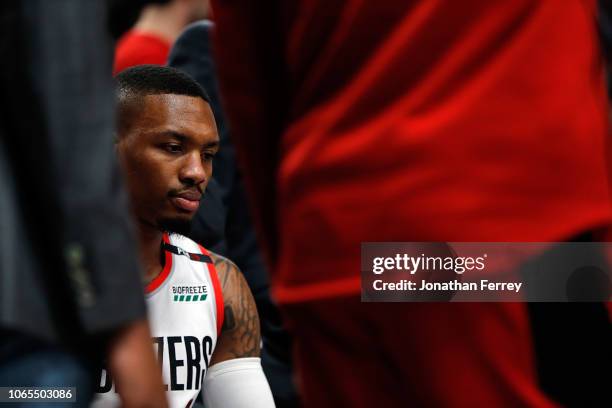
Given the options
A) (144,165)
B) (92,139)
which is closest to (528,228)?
(92,139)

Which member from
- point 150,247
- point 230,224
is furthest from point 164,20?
point 150,247

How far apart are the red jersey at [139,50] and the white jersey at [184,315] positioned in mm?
958

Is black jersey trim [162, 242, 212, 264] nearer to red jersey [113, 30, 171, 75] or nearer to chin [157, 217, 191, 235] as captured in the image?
chin [157, 217, 191, 235]

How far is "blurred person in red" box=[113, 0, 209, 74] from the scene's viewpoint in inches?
146

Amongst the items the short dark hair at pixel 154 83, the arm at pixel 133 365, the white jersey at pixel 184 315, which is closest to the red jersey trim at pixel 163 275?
the white jersey at pixel 184 315

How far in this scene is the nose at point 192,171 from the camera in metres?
2.85

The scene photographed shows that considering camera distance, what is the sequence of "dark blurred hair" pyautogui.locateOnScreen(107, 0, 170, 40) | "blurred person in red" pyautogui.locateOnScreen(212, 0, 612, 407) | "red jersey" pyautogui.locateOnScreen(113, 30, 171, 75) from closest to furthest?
"blurred person in red" pyautogui.locateOnScreen(212, 0, 612, 407)
"red jersey" pyautogui.locateOnScreen(113, 30, 171, 75)
"dark blurred hair" pyautogui.locateOnScreen(107, 0, 170, 40)

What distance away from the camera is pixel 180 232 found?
2.91m

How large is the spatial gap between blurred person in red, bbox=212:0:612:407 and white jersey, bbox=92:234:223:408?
1.17 meters

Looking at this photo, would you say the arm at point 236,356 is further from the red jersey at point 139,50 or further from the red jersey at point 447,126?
the red jersey at point 447,126

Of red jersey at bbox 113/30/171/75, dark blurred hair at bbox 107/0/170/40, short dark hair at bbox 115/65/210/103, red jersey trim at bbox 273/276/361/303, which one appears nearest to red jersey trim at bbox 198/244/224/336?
short dark hair at bbox 115/65/210/103

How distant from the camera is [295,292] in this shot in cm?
165

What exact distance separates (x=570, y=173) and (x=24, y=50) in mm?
776

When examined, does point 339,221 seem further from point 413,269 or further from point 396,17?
point 396,17
